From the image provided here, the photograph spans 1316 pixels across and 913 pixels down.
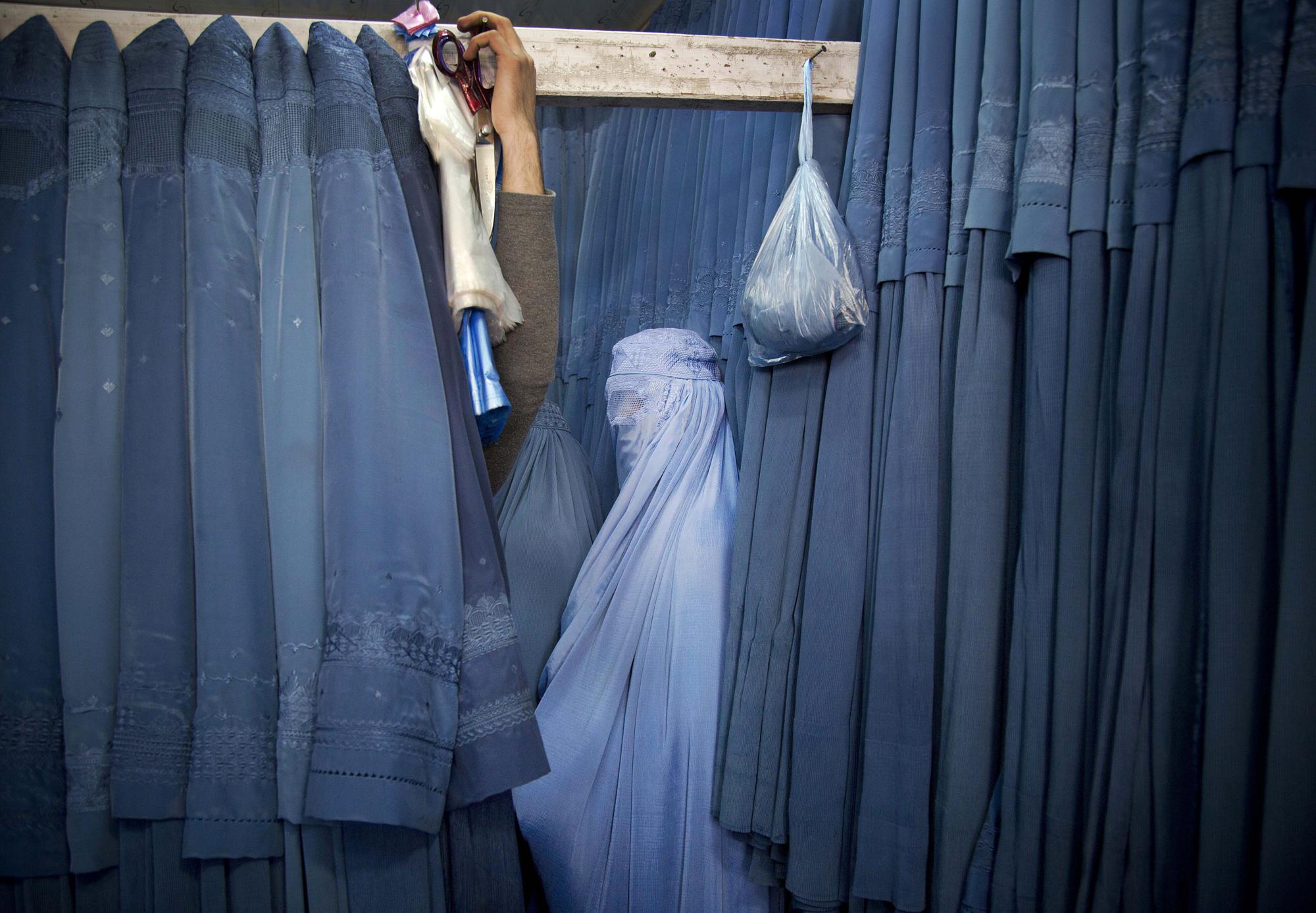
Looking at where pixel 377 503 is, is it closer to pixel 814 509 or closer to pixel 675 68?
pixel 814 509

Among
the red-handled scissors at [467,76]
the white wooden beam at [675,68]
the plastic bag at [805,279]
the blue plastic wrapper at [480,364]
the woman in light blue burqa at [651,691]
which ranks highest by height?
the white wooden beam at [675,68]

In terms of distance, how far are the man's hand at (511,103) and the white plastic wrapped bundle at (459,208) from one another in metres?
0.05

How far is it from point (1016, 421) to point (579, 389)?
1677mm

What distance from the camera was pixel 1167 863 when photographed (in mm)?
1026

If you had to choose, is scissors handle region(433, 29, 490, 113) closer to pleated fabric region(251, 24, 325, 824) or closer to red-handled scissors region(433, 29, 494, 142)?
red-handled scissors region(433, 29, 494, 142)

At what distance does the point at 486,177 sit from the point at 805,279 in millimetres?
534

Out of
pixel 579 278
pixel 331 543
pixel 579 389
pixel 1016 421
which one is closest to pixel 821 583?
pixel 1016 421

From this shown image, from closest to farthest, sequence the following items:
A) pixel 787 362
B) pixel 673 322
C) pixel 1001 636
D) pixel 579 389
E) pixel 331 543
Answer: pixel 331 543 < pixel 1001 636 < pixel 787 362 < pixel 673 322 < pixel 579 389

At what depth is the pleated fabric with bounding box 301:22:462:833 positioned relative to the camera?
1126 mm

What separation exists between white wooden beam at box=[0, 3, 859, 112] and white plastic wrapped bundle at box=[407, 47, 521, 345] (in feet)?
0.52

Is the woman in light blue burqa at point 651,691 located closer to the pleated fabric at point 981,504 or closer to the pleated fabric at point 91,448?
the pleated fabric at point 981,504

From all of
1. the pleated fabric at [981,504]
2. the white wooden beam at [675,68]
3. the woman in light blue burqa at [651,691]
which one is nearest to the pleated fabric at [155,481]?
the white wooden beam at [675,68]

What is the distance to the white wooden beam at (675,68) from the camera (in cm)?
152

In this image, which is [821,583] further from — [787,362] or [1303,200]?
[1303,200]
